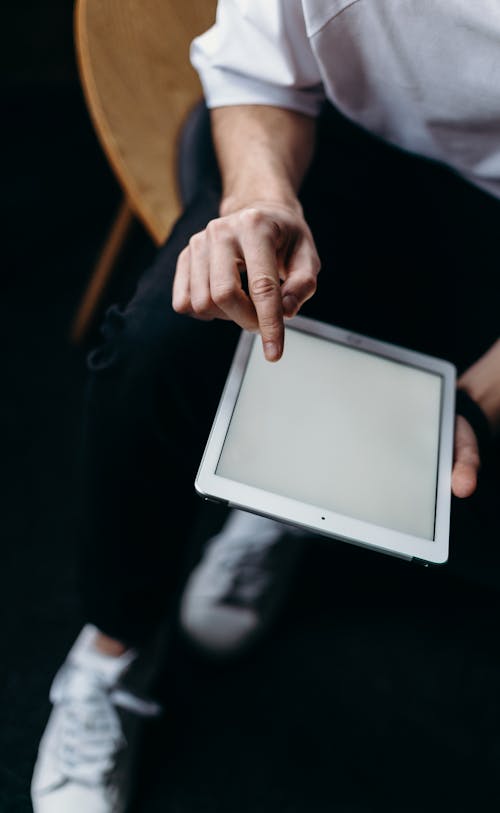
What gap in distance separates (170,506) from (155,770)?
364 mm

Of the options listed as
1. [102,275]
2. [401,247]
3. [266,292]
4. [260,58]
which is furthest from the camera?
[102,275]

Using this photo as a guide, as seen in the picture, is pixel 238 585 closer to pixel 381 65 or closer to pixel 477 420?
pixel 477 420

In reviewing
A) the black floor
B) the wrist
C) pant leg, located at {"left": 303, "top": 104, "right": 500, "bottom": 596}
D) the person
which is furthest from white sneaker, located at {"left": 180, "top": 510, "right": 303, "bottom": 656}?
the wrist

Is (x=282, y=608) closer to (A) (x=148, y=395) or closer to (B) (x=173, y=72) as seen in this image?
(A) (x=148, y=395)

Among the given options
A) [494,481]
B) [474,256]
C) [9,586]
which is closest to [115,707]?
[9,586]

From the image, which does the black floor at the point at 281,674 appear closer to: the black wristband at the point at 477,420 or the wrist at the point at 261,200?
the black wristband at the point at 477,420

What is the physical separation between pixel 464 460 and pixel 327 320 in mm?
188

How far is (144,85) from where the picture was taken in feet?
2.58

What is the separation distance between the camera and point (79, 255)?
3.98 ft

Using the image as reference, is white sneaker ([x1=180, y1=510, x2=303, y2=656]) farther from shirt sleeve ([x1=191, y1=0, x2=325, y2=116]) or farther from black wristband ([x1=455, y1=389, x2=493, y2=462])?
shirt sleeve ([x1=191, y1=0, x2=325, y2=116])

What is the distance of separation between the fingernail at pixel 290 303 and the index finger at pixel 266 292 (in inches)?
1.1

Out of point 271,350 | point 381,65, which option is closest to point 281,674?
point 271,350

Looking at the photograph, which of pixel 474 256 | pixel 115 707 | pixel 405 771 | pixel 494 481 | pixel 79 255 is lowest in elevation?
pixel 405 771

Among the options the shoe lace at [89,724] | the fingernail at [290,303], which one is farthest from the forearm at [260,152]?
the shoe lace at [89,724]
